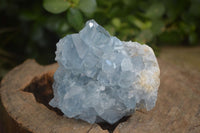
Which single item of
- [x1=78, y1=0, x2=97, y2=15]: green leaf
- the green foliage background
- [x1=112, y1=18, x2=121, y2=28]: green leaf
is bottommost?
the green foliage background

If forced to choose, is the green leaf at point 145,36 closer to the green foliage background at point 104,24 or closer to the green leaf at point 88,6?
the green foliage background at point 104,24

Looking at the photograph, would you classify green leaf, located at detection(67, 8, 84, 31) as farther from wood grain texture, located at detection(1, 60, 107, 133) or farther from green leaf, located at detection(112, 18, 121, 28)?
green leaf, located at detection(112, 18, 121, 28)

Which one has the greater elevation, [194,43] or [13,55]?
[194,43]

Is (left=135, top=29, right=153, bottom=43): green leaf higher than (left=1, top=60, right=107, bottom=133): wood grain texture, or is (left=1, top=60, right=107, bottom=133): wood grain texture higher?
(left=1, top=60, right=107, bottom=133): wood grain texture

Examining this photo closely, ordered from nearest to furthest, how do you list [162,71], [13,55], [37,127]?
[37,127] < [162,71] < [13,55]

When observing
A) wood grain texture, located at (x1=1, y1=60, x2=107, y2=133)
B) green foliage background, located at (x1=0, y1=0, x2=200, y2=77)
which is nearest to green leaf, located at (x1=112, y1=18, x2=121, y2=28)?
green foliage background, located at (x1=0, y1=0, x2=200, y2=77)

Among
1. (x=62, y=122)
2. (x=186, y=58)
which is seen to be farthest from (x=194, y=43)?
(x=62, y=122)

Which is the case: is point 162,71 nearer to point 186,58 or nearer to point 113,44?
point 113,44
